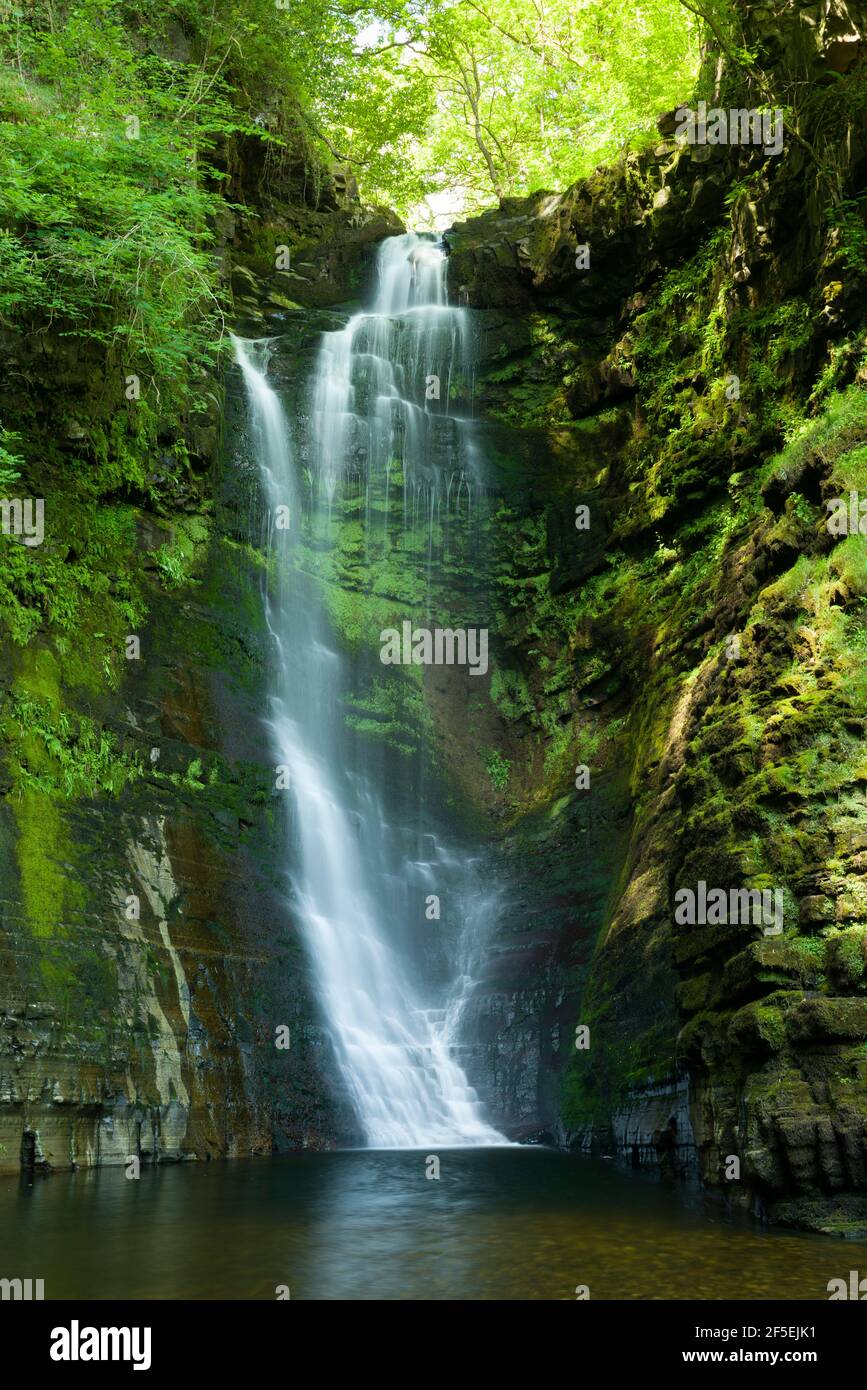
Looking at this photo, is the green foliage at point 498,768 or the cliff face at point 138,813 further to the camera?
the green foliage at point 498,768

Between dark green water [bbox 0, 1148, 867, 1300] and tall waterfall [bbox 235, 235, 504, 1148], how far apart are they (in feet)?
11.0

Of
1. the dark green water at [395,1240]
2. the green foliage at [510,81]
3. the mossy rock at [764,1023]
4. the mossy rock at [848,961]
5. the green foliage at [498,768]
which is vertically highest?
the green foliage at [510,81]

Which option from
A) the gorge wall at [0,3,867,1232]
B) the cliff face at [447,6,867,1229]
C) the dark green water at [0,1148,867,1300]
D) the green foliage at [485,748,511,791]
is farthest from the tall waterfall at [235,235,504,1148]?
the dark green water at [0,1148,867,1300]

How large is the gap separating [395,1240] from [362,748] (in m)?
10.9

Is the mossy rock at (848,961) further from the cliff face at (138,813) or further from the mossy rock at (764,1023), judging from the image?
the cliff face at (138,813)

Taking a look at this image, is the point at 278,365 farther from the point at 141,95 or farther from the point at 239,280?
the point at 141,95

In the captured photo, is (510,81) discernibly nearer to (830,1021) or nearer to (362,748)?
(362,748)

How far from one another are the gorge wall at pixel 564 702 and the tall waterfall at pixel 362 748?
1.53 ft

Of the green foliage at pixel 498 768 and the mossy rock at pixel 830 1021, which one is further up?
the green foliage at pixel 498 768

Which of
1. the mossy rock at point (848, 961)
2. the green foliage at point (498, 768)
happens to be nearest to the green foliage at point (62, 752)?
the green foliage at point (498, 768)

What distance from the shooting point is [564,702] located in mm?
19250

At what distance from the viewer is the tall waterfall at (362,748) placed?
14.3m

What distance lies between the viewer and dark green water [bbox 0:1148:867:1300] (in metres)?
6.41

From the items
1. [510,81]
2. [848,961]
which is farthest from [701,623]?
[510,81]
